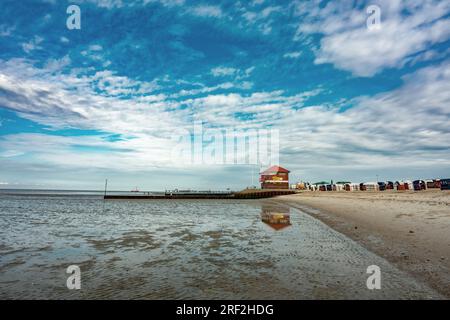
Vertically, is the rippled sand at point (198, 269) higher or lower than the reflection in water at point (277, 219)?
higher

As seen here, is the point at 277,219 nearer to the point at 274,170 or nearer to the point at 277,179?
the point at 277,179

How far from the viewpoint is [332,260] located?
8.78 m

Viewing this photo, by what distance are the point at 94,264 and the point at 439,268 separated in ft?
33.4

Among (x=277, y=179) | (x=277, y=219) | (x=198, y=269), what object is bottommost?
(x=277, y=219)

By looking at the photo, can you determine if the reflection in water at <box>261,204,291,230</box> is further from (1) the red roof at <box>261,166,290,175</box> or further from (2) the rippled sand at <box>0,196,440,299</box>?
(1) the red roof at <box>261,166,290,175</box>

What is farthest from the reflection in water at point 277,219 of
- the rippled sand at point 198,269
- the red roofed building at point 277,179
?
the red roofed building at point 277,179

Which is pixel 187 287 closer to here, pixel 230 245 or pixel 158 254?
pixel 158 254

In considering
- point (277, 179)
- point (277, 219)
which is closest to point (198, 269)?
point (277, 219)

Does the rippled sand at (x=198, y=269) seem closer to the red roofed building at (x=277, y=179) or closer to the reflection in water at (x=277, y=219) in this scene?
the reflection in water at (x=277, y=219)

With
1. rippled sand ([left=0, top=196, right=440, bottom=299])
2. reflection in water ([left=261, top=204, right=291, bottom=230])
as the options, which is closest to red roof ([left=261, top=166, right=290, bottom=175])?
reflection in water ([left=261, top=204, right=291, bottom=230])

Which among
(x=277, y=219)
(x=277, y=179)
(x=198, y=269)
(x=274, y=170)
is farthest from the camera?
(x=274, y=170)

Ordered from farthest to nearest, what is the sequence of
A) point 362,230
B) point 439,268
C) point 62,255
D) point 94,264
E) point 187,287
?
point 362,230
point 62,255
point 94,264
point 439,268
point 187,287

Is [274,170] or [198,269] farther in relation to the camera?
[274,170]
